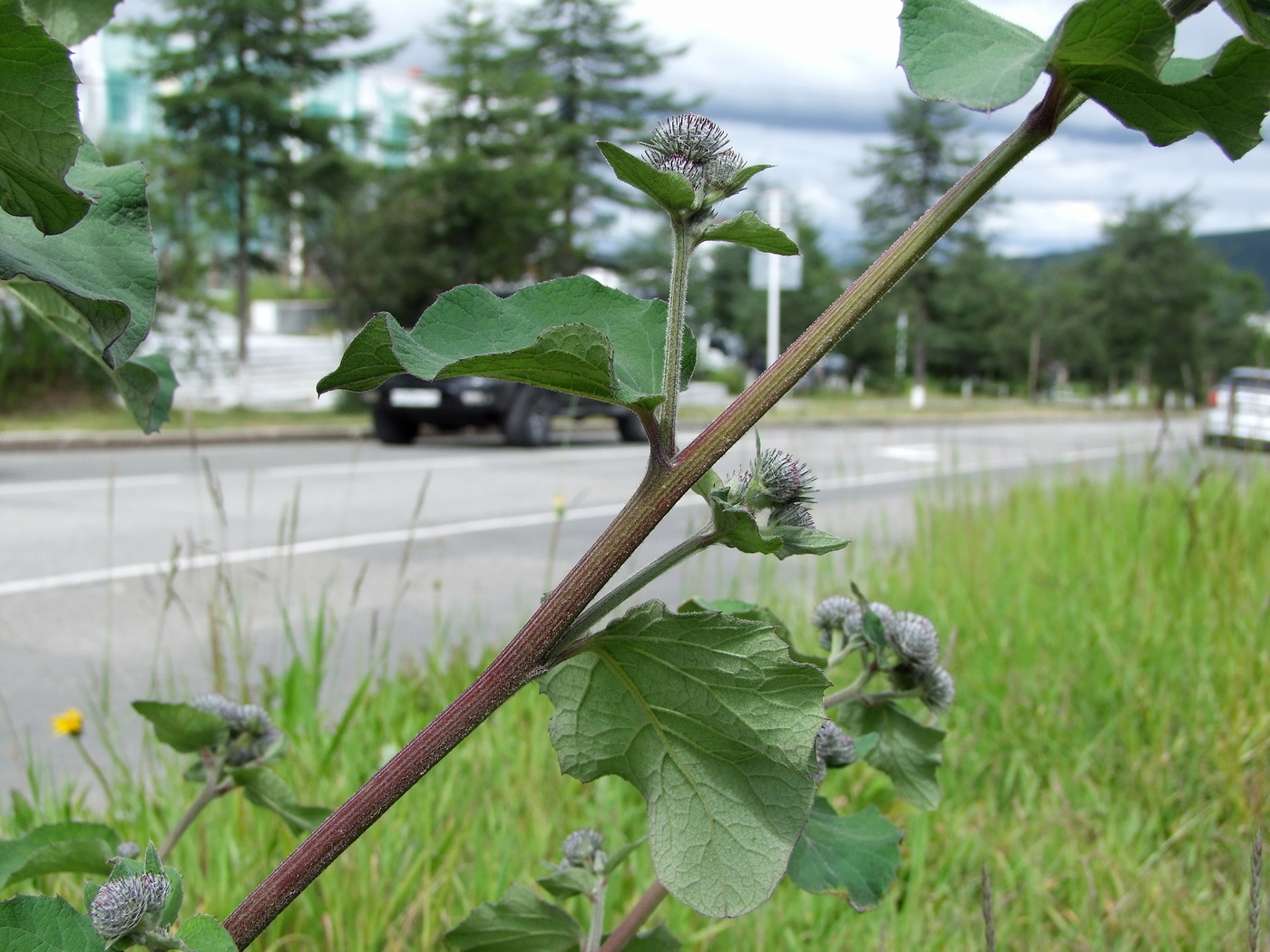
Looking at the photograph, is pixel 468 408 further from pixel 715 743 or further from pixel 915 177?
pixel 915 177

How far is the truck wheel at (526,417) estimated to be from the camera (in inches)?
548

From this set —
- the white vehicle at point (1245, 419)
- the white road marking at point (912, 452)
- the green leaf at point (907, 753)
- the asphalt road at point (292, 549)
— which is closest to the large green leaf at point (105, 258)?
the green leaf at point (907, 753)

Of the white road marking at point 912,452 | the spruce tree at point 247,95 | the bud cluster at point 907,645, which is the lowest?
the white road marking at point 912,452

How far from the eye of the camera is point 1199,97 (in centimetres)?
55

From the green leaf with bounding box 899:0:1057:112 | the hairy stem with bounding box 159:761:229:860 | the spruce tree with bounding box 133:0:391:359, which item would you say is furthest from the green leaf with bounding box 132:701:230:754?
the spruce tree with bounding box 133:0:391:359

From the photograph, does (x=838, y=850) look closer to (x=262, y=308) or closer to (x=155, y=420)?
(x=155, y=420)

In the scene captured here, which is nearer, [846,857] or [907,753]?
[846,857]

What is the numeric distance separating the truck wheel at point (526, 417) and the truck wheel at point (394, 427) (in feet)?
4.24

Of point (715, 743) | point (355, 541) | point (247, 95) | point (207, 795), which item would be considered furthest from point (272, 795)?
point (247, 95)

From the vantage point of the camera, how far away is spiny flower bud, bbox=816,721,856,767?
0.95 m

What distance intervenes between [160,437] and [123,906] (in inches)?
545

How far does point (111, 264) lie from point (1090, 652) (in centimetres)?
324

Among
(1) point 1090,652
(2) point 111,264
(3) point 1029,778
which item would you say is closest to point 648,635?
(2) point 111,264

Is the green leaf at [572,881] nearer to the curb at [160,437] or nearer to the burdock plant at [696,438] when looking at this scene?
the burdock plant at [696,438]
